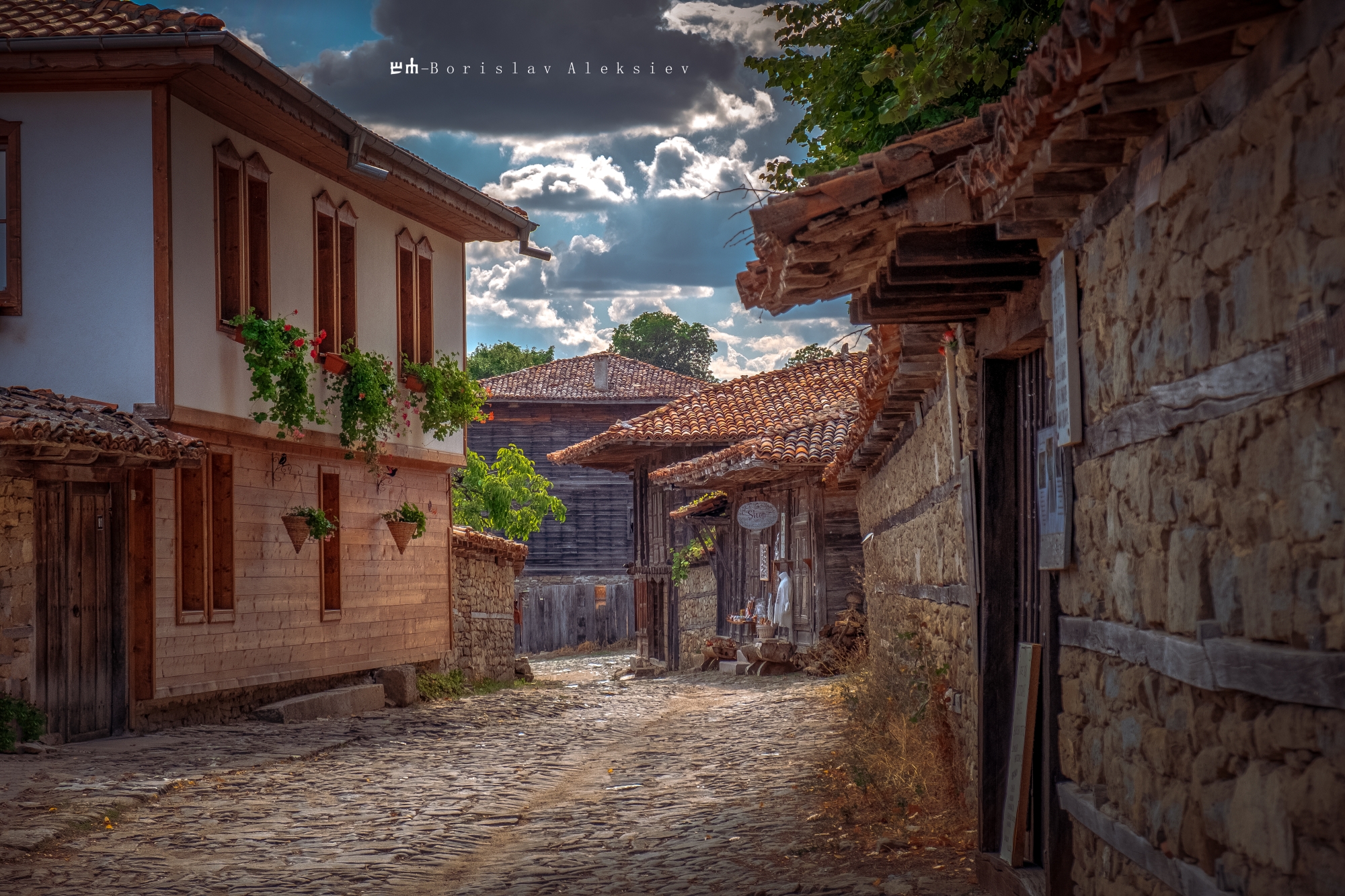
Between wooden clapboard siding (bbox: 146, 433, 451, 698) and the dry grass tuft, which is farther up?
wooden clapboard siding (bbox: 146, 433, 451, 698)

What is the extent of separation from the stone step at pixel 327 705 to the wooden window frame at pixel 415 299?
3847 mm

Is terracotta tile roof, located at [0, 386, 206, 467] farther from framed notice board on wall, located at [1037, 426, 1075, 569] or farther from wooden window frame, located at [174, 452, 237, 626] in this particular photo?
framed notice board on wall, located at [1037, 426, 1075, 569]

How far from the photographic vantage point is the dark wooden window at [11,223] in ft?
37.0

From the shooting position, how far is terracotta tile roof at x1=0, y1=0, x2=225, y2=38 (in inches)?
423

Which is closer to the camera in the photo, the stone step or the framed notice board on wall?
the framed notice board on wall

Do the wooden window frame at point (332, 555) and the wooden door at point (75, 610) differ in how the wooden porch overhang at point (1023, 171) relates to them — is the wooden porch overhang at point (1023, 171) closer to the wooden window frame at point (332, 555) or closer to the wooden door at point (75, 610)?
the wooden door at point (75, 610)

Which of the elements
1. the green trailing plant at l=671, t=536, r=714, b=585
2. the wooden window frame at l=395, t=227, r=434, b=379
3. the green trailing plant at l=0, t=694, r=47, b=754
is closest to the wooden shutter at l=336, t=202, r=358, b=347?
the wooden window frame at l=395, t=227, r=434, b=379

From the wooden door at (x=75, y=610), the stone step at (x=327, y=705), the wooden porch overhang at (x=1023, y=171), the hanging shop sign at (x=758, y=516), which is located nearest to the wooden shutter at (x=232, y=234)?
the wooden door at (x=75, y=610)

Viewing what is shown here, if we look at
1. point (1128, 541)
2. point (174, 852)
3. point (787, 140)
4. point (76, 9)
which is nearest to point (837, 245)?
point (1128, 541)

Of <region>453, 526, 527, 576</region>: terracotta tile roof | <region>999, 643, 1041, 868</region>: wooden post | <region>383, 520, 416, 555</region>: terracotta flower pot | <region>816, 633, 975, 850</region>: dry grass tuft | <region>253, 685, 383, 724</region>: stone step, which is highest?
<region>383, 520, 416, 555</region>: terracotta flower pot

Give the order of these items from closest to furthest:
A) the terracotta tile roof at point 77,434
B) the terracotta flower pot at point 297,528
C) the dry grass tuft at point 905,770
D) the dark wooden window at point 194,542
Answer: the dry grass tuft at point 905,770
the terracotta tile roof at point 77,434
the dark wooden window at point 194,542
the terracotta flower pot at point 297,528

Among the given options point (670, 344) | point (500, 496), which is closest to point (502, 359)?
point (670, 344)

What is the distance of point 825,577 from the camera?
1920 cm

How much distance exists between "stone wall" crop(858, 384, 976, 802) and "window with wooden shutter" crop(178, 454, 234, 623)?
6223mm
